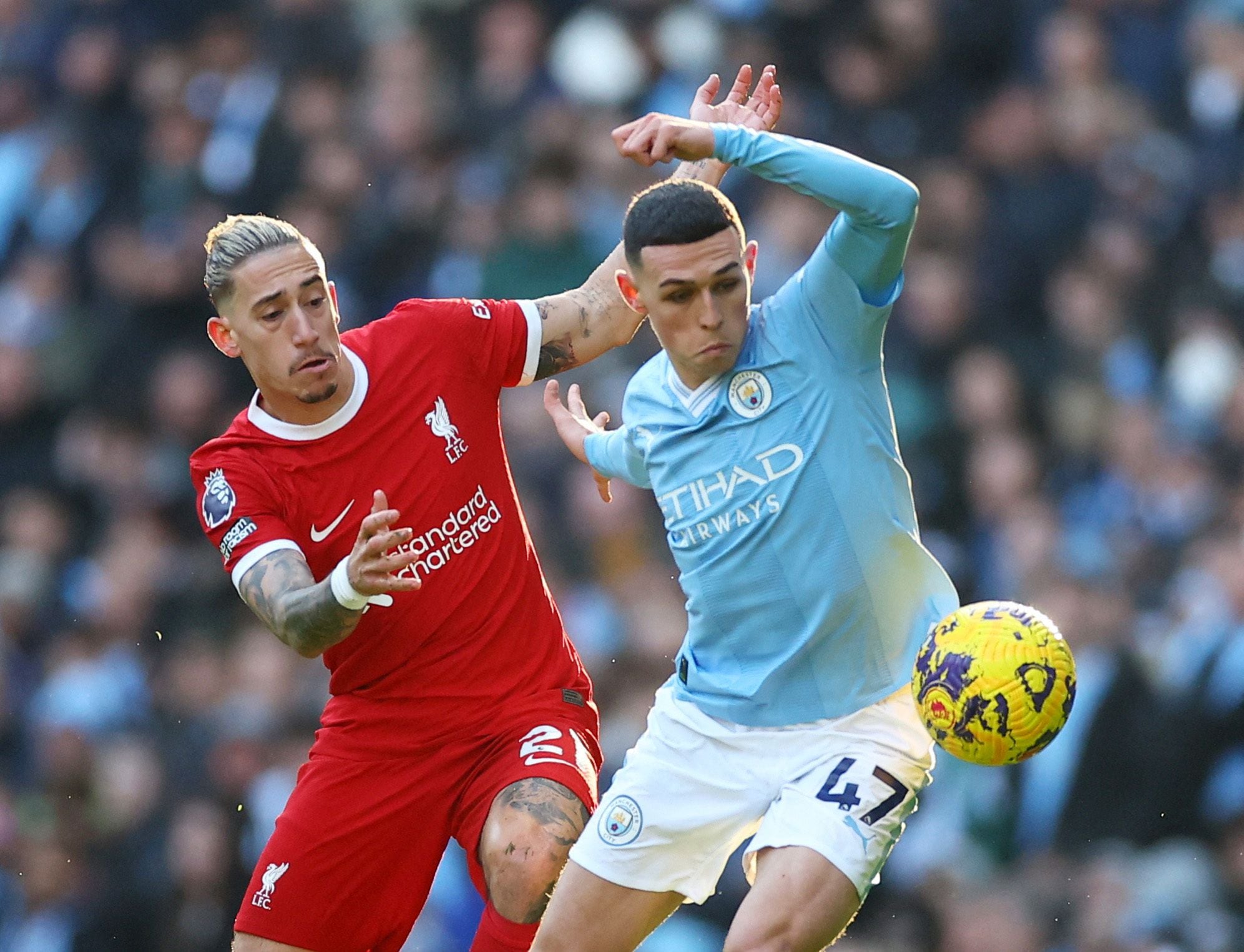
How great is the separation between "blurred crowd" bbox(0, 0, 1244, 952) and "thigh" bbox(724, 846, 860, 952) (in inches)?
118

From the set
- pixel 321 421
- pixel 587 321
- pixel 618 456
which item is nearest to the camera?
pixel 618 456

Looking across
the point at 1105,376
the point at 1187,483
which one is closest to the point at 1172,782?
the point at 1187,483

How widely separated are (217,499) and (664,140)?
1823mm

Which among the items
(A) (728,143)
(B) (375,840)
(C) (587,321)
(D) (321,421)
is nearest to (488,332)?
(C) (587,321)

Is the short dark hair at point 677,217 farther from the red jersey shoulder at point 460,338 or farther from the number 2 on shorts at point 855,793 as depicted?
the number 2 on shorts at point 855,793

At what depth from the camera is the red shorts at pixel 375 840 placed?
5.48 metres

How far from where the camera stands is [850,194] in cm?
463

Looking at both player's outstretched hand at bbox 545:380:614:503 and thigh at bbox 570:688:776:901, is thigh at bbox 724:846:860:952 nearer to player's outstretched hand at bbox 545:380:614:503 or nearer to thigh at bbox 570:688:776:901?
thigh at bbox 570:688:776:901

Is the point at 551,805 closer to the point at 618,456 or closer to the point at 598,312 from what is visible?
the point at 618,456

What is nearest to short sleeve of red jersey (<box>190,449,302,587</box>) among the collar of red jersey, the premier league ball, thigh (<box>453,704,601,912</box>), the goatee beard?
the collar of red jersey

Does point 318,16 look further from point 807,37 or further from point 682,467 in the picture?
point 682,467

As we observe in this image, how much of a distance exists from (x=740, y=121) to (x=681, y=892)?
2.34 metres

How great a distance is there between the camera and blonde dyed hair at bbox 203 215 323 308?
5.56 meters

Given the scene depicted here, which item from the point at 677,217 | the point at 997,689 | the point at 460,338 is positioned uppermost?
the point at 677,217
